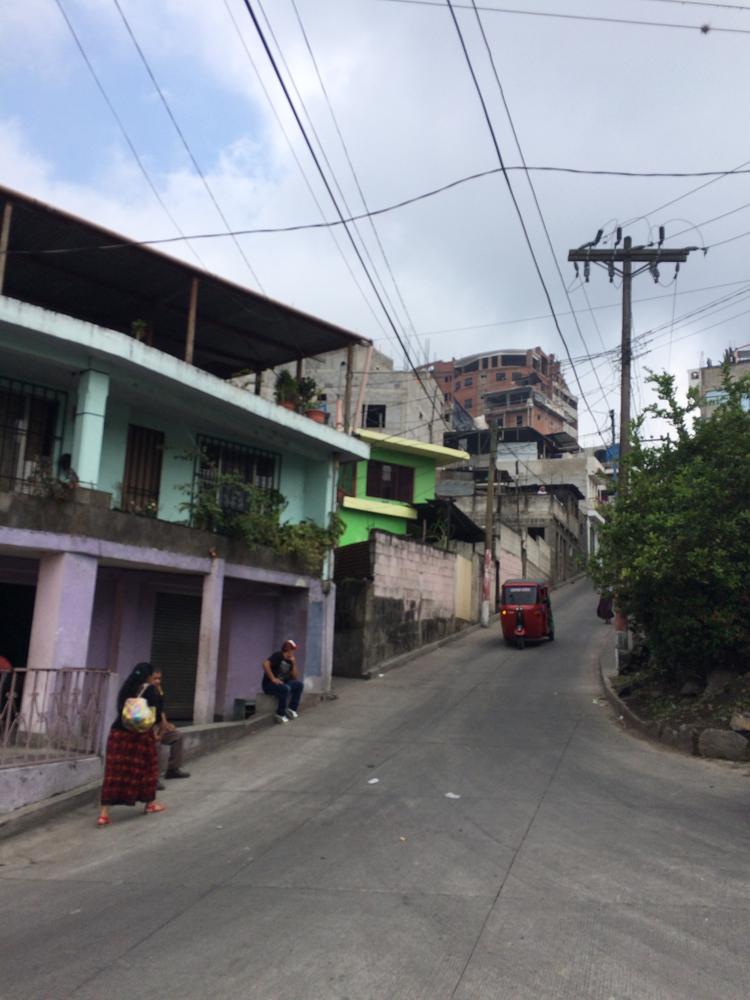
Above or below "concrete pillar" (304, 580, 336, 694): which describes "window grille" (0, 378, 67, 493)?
above

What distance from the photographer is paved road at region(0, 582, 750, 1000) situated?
4.62 metres

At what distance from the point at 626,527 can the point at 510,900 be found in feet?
28.7

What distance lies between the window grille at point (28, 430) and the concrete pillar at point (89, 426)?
0.77m

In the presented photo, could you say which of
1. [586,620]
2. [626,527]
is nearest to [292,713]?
[626,527]

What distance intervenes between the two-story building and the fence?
815 millimetres

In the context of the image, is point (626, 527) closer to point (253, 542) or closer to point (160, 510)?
point (253, 542)

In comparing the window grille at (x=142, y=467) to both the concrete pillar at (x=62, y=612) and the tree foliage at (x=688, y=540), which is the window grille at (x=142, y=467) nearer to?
the concrete pillar at (x=62, y=612)

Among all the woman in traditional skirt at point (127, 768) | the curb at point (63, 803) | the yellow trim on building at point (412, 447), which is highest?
the yellow trim on building at point (412, 447)

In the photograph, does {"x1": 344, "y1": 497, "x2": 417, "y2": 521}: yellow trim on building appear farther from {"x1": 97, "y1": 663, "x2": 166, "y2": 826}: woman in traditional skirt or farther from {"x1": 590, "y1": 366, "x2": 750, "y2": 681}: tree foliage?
{"x1": 97, "y1": 663, "x2": 166, "y2": 826}: woman in traditional skirt

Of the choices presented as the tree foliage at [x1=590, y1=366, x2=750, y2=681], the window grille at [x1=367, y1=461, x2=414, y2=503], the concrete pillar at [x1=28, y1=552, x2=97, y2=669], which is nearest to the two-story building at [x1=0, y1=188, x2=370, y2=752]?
the concrete pillar at [x1=28, y1=552, x2=97, y2=669]

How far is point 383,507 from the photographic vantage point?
30.8m

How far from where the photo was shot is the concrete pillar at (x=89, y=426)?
1202 cm

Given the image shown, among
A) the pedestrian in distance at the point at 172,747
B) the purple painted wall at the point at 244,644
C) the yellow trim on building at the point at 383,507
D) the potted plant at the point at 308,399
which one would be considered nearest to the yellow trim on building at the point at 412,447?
the yellow trim on building at the point at 383,507

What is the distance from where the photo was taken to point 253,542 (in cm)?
1501
